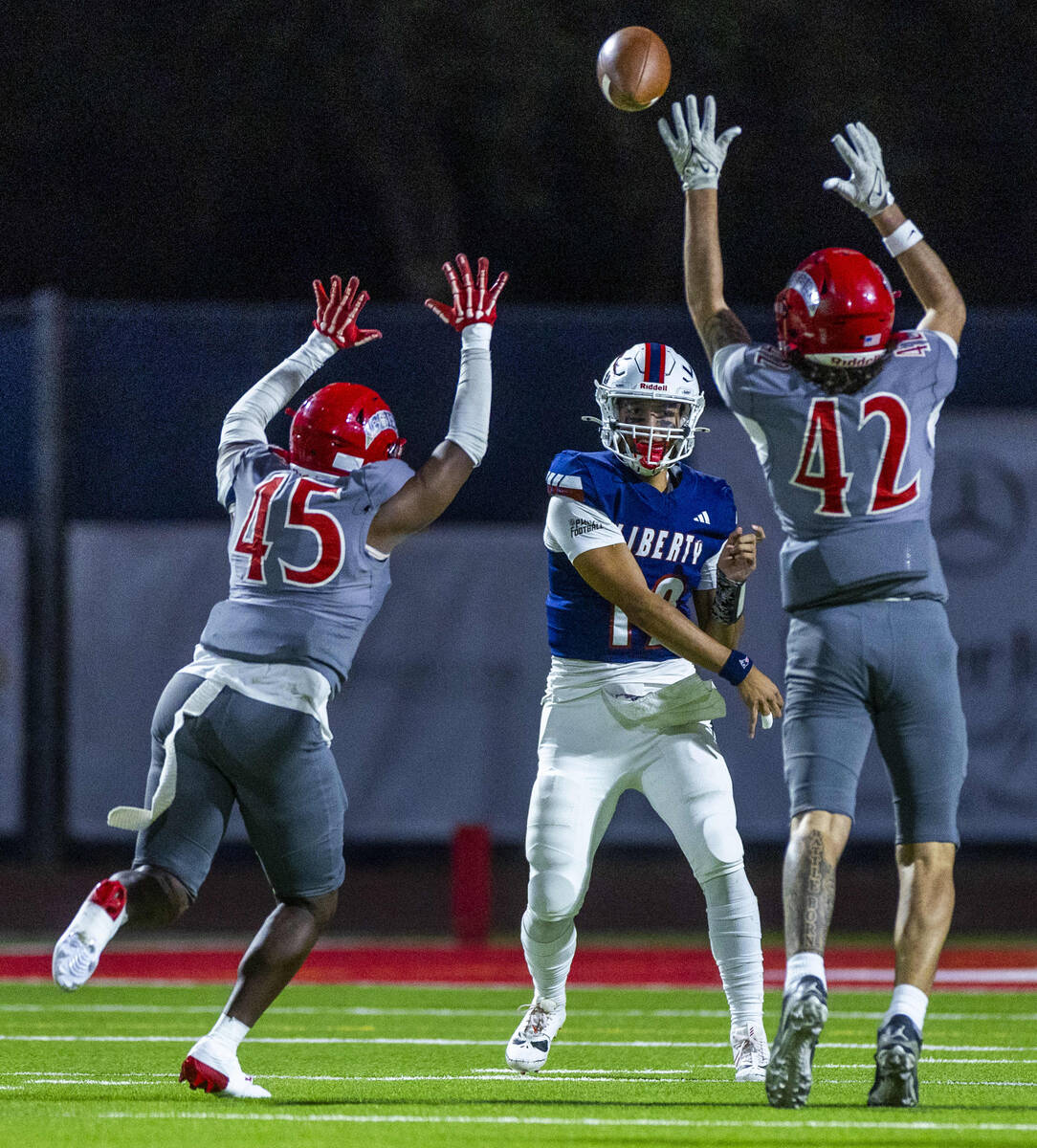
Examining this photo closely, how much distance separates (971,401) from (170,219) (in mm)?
8151

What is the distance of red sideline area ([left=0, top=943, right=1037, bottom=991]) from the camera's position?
11.1 meters

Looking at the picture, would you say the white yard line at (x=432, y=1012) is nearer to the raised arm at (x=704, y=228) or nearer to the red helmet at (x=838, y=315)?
the raised arm at (x=704, y=228)

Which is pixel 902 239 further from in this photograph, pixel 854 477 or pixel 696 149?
pixel 854 477

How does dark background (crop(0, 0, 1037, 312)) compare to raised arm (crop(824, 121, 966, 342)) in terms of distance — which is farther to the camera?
dark background (crop(0, 0, 1037, 312))

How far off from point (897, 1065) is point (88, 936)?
2076mm

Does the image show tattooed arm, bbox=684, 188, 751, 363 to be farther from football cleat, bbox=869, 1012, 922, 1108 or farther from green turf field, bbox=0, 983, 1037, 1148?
green turf field, bbox=0, 983, 1037, 1148

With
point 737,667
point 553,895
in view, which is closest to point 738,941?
point 553,895

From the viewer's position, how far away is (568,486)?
6523 millimetres

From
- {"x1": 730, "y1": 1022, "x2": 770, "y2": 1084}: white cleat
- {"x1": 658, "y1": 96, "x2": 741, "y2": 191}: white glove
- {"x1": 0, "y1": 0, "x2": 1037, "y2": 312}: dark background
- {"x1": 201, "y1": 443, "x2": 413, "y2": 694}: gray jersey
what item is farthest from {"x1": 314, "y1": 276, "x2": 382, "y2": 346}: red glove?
{"x1": 0, "y1": 0, "x2": 1037, "y2": 312}: dark background

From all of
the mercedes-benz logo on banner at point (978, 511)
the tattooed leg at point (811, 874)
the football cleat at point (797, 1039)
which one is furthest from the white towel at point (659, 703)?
the mercedes-benz logo on banner at point (978, 511)

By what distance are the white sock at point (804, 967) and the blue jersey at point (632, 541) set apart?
50.6 inches

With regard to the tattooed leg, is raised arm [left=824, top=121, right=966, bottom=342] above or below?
above

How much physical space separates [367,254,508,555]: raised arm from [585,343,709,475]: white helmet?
15.0 inches

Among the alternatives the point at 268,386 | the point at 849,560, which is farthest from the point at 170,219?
the point at 849,560
